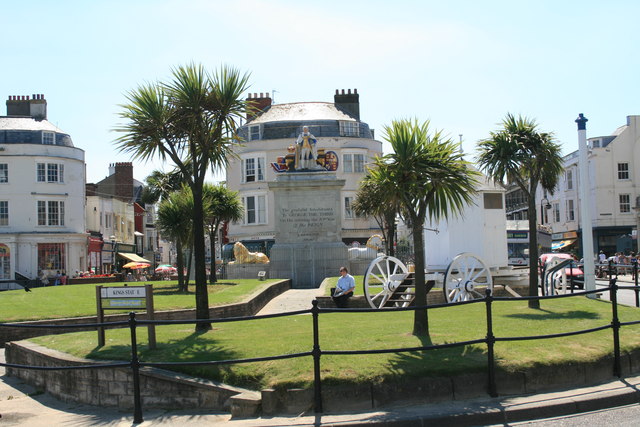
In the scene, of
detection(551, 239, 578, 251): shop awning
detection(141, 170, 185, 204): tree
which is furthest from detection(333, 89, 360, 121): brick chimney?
detection(551, 239, 578, 251): shop awning

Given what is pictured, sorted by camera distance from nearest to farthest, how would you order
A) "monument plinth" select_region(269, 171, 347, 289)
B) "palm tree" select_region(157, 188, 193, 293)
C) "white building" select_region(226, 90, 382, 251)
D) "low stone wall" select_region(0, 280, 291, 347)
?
"low stone wall" select_region(0, 280, 291, 347) → "palm tree" select_region(157, 188, 193, 293) → "monument plinth" select_region(269, 171, 347, 289) → "white building" select_region(226, 90, 382, 251)

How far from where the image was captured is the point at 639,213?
5616cm

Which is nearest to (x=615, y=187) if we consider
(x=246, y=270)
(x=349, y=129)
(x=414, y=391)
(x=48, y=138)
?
(x=349, y=129)

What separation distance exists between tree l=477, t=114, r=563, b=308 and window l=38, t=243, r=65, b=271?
139ft

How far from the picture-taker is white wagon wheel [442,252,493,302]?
16.6 meters

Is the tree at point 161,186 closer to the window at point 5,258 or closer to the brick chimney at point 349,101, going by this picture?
the window at point 5,258

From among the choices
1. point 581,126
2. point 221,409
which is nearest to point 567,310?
point 581,126

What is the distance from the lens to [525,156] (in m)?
16.0

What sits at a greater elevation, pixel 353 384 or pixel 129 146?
pixel 129 146

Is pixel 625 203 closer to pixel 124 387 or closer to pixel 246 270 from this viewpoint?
pixel 246 270

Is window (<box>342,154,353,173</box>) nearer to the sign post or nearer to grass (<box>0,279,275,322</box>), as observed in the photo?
grass (<box>0,279,275,322</box>)

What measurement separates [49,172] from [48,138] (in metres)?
2.59

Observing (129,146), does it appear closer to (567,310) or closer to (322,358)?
(322,358)

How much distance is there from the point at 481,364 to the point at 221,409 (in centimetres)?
346
